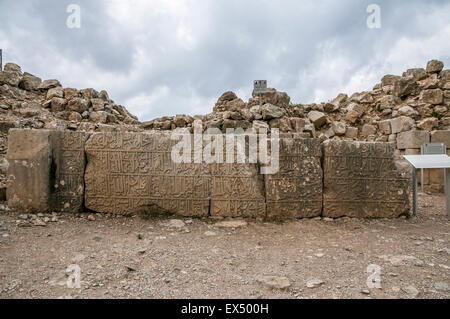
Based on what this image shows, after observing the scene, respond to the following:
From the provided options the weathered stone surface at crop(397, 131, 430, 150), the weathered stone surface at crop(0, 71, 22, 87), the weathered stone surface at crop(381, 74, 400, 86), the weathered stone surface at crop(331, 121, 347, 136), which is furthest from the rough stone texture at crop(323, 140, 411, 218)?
the weathered stone surface at crop(0, 71, 22, 87)

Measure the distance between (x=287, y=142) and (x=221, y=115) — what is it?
10.4 feet

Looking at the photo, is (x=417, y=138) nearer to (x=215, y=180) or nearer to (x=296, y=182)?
(x=296, y=182)

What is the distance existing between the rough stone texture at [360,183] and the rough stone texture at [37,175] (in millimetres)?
3778

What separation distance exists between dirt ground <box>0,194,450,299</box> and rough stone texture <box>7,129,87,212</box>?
0.71 ft

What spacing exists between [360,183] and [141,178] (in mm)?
3290

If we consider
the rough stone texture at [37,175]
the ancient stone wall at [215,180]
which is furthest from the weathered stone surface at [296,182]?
the rough stone texture at [37,175]

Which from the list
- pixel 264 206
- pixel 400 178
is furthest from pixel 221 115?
pixel 400 178

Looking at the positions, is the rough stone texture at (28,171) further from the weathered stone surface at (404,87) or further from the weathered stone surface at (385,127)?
the weathered stone surface at (404,87)

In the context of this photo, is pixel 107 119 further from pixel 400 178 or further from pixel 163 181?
pixel 400 178

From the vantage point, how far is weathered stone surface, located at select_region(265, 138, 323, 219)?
3.73 m

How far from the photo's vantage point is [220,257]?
2672 millimetres

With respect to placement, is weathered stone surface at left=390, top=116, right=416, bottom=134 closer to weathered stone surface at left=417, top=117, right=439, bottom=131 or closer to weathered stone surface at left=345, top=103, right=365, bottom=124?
weathered stone surface at left=417, top=117, right=439, bottom=131

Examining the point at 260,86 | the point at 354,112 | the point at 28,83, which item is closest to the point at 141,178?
the point at 260,86
